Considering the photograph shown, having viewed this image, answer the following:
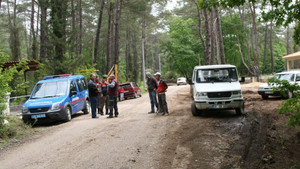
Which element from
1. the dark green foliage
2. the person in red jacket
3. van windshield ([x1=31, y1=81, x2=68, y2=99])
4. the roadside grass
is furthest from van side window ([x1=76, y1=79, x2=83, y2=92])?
the dark green foliage

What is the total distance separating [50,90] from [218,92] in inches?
297

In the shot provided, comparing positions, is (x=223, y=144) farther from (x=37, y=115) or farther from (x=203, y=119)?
(x=37, y=115)

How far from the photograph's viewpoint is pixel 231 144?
273 inches

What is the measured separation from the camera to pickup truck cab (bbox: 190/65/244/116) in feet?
34.3

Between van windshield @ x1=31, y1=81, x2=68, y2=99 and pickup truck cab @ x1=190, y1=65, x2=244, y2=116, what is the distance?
19.8 ft

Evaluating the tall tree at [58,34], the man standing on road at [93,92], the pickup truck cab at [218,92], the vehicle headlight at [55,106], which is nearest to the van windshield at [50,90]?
the vehicle headlight at [55,106]

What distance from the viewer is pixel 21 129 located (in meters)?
10.8

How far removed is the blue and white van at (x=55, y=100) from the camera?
11578 millimetres

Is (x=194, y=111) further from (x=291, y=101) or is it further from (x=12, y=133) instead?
(x=12, y=133)

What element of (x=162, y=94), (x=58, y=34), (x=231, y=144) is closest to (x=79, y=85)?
(x=162, y=94)

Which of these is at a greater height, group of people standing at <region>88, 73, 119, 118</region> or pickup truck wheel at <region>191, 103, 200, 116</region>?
group of people standing at <region>88, 73, 119, 118</region>

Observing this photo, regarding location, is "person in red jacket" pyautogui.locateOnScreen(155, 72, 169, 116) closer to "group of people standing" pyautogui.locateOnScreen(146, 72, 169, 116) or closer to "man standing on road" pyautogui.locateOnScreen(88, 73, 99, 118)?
"group of people standing" pyautogui.locateOnScreen(146, 72, 169, 116)

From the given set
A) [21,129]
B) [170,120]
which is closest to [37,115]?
[21,129]

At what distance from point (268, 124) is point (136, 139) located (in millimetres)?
4571
